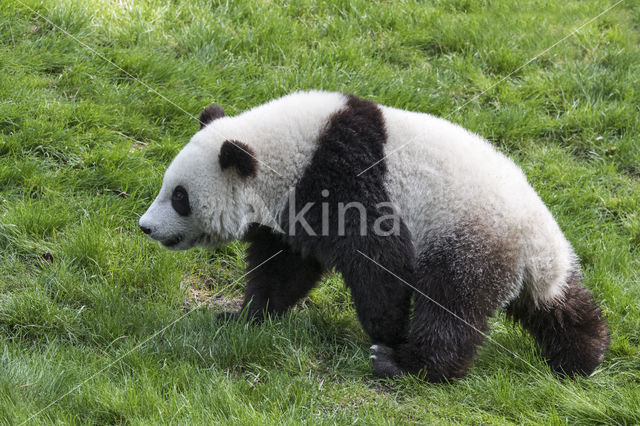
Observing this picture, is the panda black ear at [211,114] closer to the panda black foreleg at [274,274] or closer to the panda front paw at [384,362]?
the panda black foreleg at [274,274]

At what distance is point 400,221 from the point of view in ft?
14.8

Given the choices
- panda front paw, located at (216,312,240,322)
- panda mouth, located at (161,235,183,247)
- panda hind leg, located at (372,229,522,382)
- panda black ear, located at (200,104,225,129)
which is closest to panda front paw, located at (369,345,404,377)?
panda hind leg, located at (372,229,522,382)

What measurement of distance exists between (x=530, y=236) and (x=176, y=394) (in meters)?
2.23

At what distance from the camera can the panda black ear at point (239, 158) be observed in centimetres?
459

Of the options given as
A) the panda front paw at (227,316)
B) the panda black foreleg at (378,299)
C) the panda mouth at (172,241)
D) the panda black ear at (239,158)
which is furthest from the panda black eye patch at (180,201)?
the panda black foreleg at (378,299)

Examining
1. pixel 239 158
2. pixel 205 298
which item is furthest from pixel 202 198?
pixel 205 298

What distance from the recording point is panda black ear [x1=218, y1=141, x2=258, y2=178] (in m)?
4.59

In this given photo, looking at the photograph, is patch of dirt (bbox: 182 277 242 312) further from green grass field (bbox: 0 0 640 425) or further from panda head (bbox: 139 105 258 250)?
panda head (bbox: 139 105 258 250)

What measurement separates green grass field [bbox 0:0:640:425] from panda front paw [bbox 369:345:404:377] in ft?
0.23

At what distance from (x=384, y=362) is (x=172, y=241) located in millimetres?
1595

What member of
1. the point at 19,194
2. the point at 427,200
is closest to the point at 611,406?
the point at 427,200

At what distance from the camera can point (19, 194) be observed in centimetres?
585

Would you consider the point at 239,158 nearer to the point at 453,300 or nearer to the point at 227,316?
the point at 227,316

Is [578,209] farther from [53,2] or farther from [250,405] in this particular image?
[53,2]
